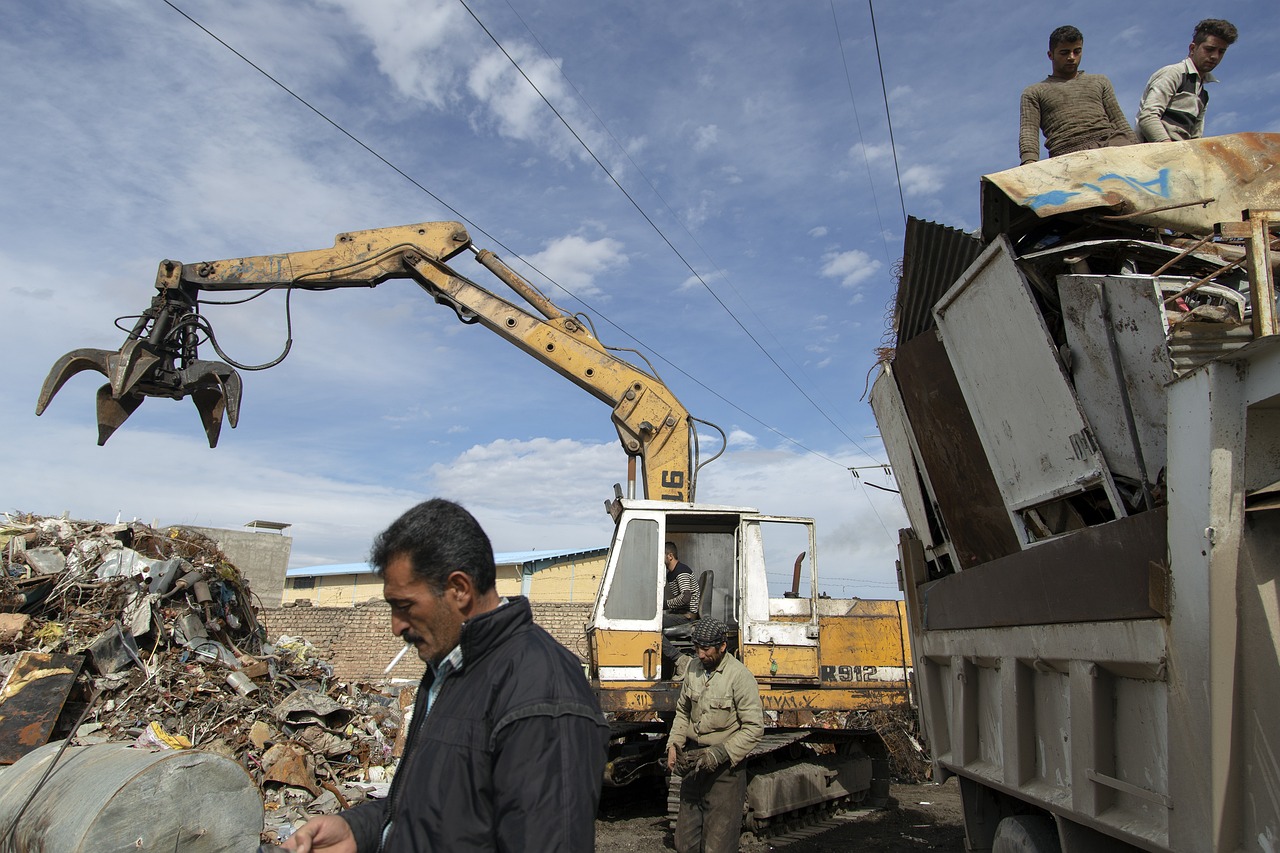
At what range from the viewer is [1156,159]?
3158 mm

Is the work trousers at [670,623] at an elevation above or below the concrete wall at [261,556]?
below

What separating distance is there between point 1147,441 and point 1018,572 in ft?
2.70

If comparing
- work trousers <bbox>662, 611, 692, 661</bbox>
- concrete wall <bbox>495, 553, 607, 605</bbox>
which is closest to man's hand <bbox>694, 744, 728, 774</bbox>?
work trousers <bbox>662, 611, 692, 661</bbox>

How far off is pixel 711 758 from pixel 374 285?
20.5ft

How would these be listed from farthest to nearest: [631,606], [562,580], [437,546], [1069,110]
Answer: [562,580] < [631,606] < [1069,110] < [437,546]

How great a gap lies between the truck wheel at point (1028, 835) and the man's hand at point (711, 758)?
1.67 m

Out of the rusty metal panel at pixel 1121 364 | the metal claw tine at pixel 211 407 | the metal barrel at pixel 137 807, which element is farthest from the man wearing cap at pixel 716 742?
the metal claw tine at pixel 211 407

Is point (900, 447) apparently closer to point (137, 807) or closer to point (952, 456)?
point (952, 456)

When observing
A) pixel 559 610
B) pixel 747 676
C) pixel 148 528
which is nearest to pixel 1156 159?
pixel 747 676

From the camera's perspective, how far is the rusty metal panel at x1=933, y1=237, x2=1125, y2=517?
2.98 meters

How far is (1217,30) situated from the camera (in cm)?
417

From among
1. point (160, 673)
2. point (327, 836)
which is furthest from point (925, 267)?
point (160, 673)

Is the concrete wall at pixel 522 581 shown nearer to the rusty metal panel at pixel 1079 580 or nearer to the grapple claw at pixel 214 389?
the grapple claw at pixel 214 389

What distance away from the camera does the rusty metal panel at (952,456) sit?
382 cm
